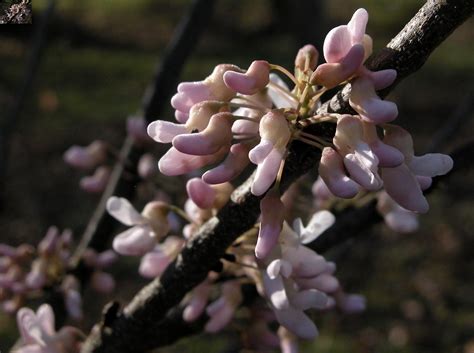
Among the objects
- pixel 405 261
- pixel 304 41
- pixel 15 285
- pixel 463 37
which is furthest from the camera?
pixel 463 37

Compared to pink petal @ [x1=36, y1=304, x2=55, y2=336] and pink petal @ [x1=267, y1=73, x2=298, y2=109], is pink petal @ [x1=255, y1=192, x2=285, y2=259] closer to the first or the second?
pink petal @ [x1=267, y1=73, x2=298, y2=109]

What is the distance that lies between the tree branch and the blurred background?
2.17 ft

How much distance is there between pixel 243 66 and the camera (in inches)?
233

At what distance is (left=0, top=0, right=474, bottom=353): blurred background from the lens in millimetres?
3250

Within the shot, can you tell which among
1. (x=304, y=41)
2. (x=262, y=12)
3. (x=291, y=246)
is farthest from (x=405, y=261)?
(x=262, y=12)

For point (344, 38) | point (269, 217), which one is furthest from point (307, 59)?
point (269, 217)

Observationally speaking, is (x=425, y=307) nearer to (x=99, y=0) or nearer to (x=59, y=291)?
(x=59, y=291)

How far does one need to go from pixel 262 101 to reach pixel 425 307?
9.96 ft

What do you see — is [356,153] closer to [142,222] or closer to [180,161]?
[180,161]

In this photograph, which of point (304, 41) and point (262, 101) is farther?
point (304, 41)

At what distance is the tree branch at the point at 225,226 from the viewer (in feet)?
2.31

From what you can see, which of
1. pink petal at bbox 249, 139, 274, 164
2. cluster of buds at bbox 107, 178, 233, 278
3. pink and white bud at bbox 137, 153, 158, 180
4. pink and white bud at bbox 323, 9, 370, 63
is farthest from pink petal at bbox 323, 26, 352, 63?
pink and white bud at bbox 137, 153, 158, 180

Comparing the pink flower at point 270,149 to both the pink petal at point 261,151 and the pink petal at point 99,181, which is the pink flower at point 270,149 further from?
the pink petal at point 99,181

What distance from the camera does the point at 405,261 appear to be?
13.4 ft
